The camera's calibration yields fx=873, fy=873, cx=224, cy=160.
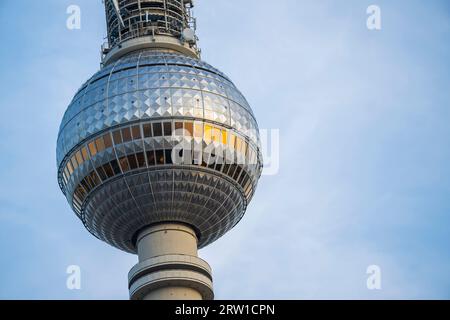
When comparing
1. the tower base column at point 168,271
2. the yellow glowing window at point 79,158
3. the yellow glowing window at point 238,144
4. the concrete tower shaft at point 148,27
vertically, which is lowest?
the tower base column at point 168,271

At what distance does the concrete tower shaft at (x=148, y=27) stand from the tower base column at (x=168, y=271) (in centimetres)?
1601

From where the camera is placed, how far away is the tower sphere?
202 feet

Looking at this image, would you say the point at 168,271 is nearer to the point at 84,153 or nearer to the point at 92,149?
the point at 92,149

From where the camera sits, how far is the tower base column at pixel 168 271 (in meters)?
60.9

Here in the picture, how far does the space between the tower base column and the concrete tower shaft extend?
52.5 feet

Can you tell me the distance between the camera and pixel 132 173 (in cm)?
6166

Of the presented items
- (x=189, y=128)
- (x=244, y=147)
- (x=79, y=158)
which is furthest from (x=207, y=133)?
(x=79, y=158)

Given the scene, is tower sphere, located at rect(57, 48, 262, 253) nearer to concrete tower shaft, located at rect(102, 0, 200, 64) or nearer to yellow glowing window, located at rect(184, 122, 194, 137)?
yellow glowing window, located at rect(184, 122, 194, 137)

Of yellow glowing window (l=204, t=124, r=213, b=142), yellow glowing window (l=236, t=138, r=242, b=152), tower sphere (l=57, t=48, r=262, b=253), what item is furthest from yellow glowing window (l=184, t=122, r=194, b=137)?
yellow glowing window (l=236, t=138, r=242, b=152)

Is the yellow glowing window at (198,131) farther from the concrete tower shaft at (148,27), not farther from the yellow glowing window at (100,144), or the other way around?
the concrete tower shaft at (148,27)

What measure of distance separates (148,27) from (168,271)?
22.7 metres

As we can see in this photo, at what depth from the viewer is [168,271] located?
60.8 meters

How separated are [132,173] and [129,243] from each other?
744 centimetres

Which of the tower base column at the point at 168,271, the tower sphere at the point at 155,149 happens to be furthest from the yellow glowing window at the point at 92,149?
the tower base column at the point at 168,271
